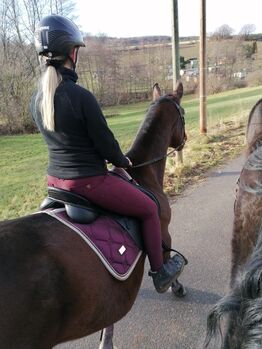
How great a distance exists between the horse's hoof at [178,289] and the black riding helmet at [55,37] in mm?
2546

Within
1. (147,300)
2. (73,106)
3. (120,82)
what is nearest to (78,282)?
(73,106)

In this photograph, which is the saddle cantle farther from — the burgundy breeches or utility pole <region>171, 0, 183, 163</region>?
utility pole <region>171, 0, 183, 163</region>

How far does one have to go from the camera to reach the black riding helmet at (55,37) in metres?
2.67

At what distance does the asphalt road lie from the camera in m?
3.43

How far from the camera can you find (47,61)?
2.68 m

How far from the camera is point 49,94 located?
256 cm

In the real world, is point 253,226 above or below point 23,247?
above

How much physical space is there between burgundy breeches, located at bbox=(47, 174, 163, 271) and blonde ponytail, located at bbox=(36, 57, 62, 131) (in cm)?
44

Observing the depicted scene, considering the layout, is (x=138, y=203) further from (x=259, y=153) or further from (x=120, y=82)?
→ (x=120, y=82)

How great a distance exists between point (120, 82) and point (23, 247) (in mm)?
38244

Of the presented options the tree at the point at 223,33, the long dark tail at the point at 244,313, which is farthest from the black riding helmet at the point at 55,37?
the tree at the point at 223,33

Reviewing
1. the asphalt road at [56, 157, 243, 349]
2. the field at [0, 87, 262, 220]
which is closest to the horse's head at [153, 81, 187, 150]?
the asphalt road at [56, 157, 243, 349]

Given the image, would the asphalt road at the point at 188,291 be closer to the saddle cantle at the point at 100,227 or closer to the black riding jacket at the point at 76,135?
the saddle cantle at the point at 100,227

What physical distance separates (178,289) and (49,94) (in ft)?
8.13
